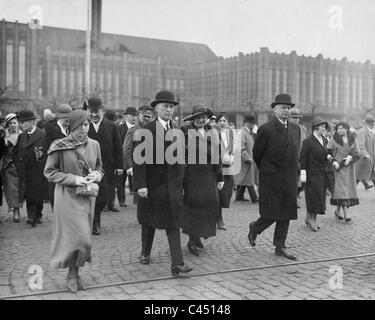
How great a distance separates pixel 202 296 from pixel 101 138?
4.06 meters

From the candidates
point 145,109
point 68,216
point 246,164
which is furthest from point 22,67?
point 68,216

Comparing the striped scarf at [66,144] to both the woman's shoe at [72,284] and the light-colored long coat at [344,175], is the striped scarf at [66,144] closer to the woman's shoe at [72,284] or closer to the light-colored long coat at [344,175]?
the woman's shoe at [72,284]

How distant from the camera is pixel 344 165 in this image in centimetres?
981

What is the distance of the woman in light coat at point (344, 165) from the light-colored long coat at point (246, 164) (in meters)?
2.67

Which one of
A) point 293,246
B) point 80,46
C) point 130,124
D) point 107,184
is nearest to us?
point 293,246

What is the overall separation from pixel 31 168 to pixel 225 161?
332 cm

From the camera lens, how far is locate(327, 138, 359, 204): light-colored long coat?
9.77 m

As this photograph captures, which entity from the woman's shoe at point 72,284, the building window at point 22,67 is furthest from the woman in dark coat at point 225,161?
the building window at point 22,67

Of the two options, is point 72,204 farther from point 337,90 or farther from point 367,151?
point 337,90

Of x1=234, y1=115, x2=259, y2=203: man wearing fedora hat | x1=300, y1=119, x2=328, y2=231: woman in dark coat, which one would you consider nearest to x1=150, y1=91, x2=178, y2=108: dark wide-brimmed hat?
x1=300, y1=119, x2=328, y2=231: woman in dark coat

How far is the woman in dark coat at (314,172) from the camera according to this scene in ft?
29.1

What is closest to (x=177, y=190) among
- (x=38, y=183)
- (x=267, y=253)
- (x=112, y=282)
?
(x=112, y=282)
